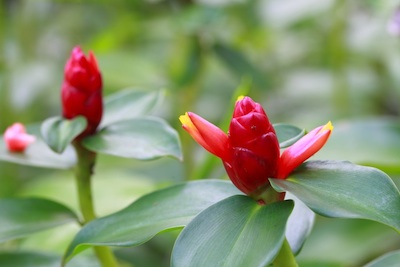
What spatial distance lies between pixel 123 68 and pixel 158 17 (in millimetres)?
119

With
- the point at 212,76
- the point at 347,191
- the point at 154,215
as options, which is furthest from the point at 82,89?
the point at 212,76

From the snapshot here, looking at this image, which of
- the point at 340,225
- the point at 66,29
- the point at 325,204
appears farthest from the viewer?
the point at 66,29

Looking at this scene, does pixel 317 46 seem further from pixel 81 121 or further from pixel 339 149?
pixel 81 121

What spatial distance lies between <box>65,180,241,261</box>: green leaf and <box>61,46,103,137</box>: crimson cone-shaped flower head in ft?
0.34

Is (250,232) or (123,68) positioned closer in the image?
(250,232)

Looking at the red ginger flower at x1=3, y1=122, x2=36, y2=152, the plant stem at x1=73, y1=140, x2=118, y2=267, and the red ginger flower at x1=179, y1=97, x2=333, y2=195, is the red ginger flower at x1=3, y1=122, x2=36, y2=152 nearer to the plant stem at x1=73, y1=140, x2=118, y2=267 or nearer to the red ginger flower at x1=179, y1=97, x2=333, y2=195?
the plant stem at x1=73, y1=140, x2=118, y2=267

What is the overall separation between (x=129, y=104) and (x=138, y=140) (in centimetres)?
9

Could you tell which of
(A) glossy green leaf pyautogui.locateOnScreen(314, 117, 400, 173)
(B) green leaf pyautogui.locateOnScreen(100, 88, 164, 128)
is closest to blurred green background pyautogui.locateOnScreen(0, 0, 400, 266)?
(A) glossy green leaf pyautogui.locateOnScreen(314, 117, 400, 173)

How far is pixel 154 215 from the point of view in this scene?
46cm

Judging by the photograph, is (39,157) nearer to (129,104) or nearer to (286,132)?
(129,104)

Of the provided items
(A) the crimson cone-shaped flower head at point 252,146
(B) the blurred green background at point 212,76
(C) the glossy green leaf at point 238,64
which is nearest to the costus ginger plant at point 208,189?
(A) the crimson cone-shaped flower head at point 252,146

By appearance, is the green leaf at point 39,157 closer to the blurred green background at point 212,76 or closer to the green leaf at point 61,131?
the green leaf at point 61,131

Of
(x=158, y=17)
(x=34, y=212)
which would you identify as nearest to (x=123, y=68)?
(x=158, y=17)

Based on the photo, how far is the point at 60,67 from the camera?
5.09ft
